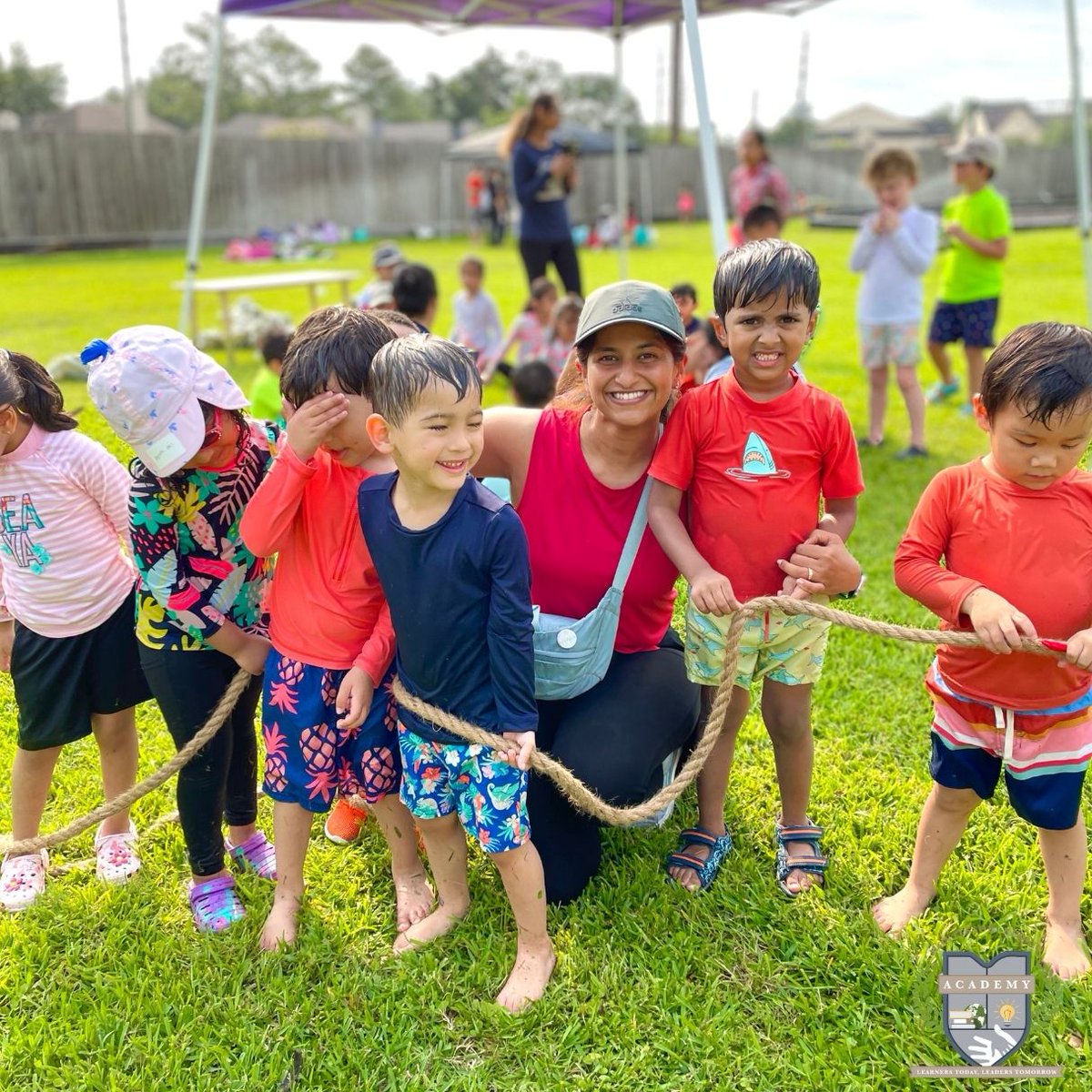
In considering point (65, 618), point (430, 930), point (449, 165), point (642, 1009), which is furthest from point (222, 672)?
point (449, 165)

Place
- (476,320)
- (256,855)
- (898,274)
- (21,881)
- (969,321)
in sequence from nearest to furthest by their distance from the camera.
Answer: (21,881) → (256,855) → (898,274) → (969,321) → (476,320)

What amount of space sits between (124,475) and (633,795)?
1.66 m

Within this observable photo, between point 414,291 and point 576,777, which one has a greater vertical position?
point 414,291

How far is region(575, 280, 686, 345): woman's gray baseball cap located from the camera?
247 cm

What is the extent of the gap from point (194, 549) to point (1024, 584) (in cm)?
198

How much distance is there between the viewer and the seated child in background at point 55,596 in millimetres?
2627

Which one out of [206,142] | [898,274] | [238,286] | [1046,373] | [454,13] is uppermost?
[454,13]

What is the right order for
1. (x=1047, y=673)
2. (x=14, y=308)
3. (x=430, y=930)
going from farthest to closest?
(x=14, y=308)
(x=430, y=930)
(x=1047, y=673)

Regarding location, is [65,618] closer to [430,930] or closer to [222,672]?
[222,672]

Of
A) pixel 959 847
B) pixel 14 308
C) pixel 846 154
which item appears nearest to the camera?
pixel 959 847

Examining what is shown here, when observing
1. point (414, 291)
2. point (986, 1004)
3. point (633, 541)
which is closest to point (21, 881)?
point (633, 541)

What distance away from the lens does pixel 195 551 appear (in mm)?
2492

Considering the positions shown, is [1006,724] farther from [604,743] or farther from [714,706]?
[604,743]

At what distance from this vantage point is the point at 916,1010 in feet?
7.80
